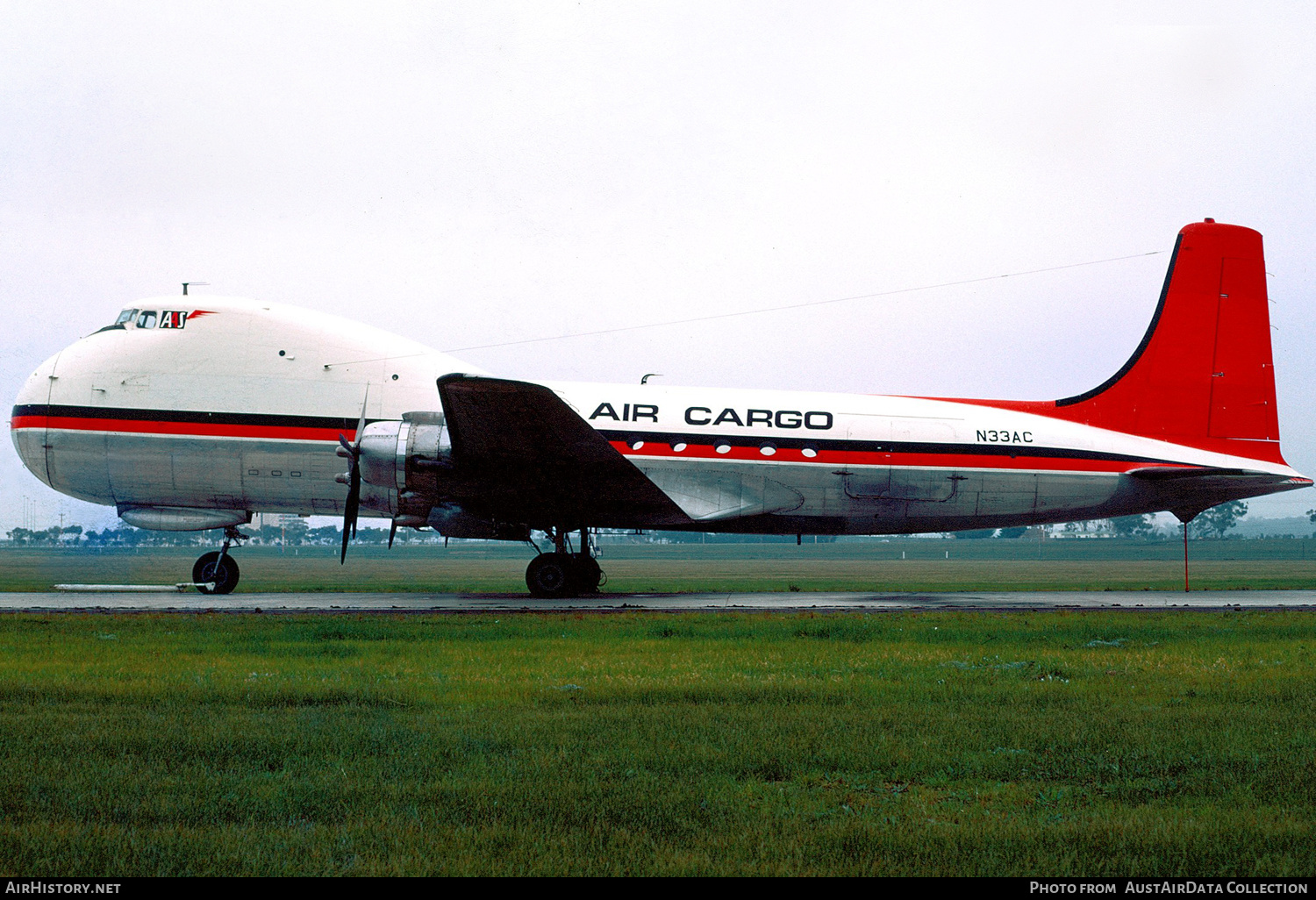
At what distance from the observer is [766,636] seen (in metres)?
14.4

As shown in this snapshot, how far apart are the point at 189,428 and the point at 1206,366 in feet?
79.8

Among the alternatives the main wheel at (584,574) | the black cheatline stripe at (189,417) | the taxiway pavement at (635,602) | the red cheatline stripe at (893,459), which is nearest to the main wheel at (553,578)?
the main wheel at (584,574)

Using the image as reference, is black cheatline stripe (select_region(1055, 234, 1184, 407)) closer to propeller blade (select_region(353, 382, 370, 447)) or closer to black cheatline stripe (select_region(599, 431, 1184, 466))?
black cheatline stripe (select_region(599, 431, 1184, 466))

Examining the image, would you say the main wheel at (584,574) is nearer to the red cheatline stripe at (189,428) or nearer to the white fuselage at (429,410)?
the white fuselage at (429,410)

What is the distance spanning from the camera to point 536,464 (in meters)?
20.7

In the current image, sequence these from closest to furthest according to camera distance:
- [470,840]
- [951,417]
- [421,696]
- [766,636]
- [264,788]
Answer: [470,840]
[264,788]
[421,696]
[766,636]
[951,417]

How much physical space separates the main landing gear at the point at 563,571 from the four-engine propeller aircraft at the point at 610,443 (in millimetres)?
47

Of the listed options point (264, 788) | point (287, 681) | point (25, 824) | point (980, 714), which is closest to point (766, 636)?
point (980, 714)

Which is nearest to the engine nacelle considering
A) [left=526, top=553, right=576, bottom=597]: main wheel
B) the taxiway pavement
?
the taxiway pavement

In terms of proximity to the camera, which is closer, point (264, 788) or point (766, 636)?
point (264, 788)

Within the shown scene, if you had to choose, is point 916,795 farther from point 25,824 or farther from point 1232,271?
point 1232,271

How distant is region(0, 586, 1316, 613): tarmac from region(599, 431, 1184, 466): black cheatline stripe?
3.36 m

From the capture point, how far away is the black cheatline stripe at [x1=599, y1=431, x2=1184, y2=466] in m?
22.8

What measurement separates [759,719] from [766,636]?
612 centimetres
